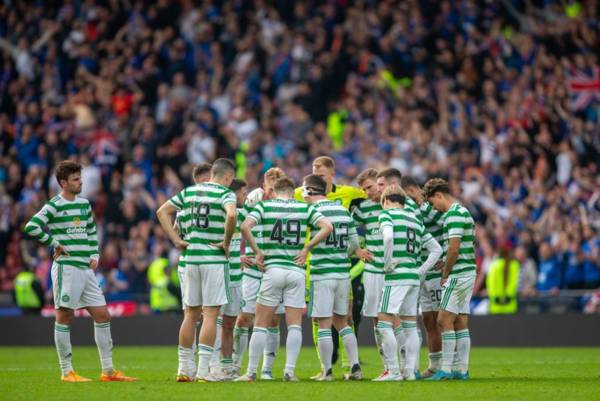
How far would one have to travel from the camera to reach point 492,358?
1975 centimetres

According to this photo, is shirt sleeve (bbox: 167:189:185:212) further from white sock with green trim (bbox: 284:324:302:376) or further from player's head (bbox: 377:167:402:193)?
player's head (bbox: 377:167:402:193)

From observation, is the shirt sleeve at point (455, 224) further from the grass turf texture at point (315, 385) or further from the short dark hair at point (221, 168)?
the short dark hair at point (221, 168)

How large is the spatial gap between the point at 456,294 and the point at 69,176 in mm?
4731

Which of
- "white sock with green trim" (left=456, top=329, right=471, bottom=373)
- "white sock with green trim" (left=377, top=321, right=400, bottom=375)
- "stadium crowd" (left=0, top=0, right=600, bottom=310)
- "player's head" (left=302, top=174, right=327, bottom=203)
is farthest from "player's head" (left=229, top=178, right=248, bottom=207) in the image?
"stadium crowd" (left=0, top=0, right=600, bottom=310)

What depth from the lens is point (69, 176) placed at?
1423 centimetres

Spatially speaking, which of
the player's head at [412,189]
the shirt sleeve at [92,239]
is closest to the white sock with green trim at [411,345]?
the player's head at [412,189]

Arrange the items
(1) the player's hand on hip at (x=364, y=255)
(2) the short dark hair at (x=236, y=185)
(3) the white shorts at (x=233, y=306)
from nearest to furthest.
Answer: (1) the player's hand on hip at (x=364, y=255)
(3) the white shorts at (x=233, y=306)
(2) the short dark hair at (x=236, y=185)

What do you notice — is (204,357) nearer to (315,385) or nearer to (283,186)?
(315,385)

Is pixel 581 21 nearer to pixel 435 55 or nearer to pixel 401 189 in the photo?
pixel 435 55

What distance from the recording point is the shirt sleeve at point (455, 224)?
14.4 m

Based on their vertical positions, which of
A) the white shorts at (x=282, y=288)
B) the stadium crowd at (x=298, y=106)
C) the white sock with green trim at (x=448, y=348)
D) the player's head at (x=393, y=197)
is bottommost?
the white sock with green trim at (x=448, y=348)

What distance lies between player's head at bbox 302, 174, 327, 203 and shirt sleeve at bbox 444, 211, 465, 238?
1.53 meters

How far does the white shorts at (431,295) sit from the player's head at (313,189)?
1851 millimetres

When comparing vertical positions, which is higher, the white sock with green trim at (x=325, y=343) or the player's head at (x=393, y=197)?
the player's head at (x=393, y=197)
